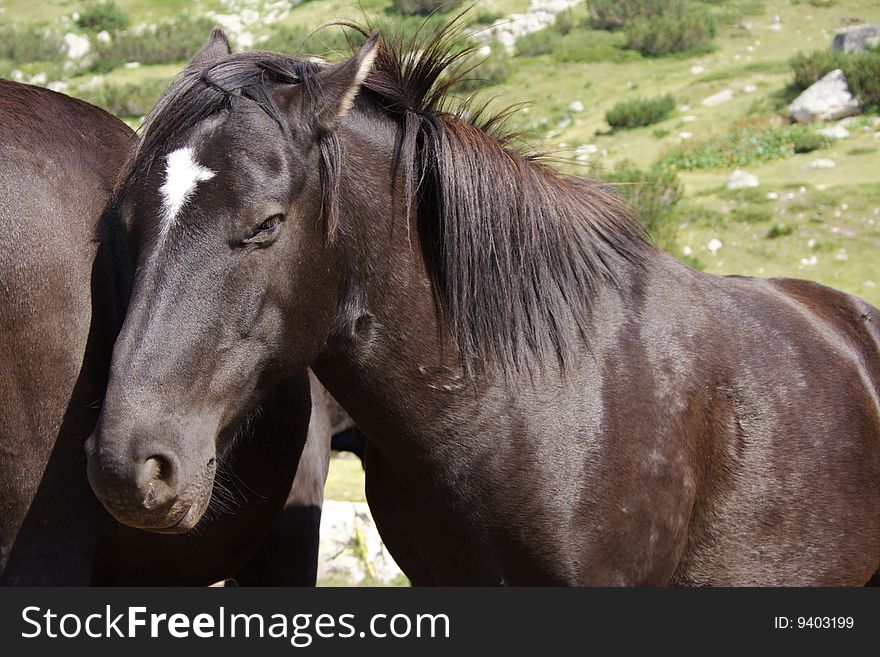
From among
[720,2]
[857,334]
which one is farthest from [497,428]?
[720,2]

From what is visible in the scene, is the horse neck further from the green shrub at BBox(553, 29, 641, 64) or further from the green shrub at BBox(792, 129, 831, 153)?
the green shrub at BBox(553, 29, 641, 64)

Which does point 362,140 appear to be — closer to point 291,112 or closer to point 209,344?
point 291,112

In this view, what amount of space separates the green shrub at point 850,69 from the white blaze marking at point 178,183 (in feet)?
49.4

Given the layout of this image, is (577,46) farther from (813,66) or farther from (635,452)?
(635,452)

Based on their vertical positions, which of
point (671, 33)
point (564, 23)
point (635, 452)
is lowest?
point (564, 23)

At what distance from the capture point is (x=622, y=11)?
27.2 meters

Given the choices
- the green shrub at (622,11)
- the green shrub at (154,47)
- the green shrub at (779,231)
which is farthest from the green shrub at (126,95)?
the green shrub at (779,231)

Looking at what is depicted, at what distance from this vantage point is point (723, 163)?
50.1 ft

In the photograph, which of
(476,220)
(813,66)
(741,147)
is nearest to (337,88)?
(476,220)

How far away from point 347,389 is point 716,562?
136 cm

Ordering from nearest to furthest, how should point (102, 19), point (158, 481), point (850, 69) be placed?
1. point (158, 481)
2. point (850, 69)
3. point (102, 19)

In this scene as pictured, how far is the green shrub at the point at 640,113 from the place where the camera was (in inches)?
740

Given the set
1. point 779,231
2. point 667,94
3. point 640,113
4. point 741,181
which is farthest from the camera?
point 667,94

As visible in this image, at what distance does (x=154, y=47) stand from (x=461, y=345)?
98.9ft
